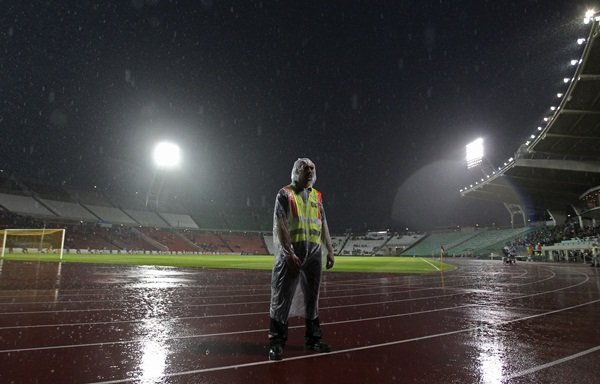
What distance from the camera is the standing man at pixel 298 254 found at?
3.92m

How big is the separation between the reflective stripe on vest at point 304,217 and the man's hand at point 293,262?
0.26 metres

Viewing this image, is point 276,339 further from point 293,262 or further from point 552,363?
point 552,363

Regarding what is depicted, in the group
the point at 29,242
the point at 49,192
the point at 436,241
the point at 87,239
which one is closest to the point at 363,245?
the point at 436,241

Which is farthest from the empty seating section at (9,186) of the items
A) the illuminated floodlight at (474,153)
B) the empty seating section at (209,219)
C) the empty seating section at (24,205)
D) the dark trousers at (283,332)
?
the illuminated floodlight at (474,153)

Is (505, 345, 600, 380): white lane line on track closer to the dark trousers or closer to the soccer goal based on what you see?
the dark trousers

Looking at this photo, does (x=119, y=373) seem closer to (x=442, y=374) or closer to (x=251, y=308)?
(x=442, y=374)

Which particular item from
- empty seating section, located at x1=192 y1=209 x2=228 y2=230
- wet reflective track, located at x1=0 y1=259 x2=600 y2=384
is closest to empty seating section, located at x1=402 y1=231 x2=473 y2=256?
empty seating section, located at x1=192 y1=209 x2=228 y2=230

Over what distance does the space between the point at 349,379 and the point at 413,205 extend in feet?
290

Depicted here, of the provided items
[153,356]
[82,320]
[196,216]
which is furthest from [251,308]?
[196,216]

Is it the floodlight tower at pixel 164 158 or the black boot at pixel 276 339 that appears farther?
the floodlight tower at pixel 164 158

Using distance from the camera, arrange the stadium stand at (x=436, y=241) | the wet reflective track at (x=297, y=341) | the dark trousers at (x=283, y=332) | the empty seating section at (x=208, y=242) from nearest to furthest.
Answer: the wet reflective track at (x=297, y=341)
the dark trousers at (x=283, y=332)
the stadium stand at (x=436, y=241)
the empty seating section at (x=208, y=242)

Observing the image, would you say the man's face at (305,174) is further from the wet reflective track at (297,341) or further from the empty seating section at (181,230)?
the empty seating section at (181,230)

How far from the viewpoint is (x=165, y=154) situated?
69375mm

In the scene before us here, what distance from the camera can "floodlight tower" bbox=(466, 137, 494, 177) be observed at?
2237 inches
